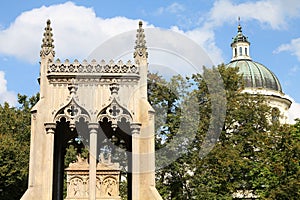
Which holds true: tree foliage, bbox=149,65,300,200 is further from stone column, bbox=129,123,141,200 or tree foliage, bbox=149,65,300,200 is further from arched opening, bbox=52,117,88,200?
stone column, bbox=129,123,141,200

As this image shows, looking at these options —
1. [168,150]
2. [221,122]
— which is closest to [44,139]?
[168,150]

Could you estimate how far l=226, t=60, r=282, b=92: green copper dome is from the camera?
54.5 metres

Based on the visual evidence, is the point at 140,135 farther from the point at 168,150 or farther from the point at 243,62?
the point at 243,62

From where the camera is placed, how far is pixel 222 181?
34.2 metres

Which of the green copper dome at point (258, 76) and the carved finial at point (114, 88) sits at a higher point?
the green copper dome at point (258, 76)

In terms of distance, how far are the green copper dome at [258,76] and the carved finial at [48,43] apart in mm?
37822

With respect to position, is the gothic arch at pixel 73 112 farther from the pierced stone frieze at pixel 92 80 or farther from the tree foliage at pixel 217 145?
the tree foliage at pixel 217 145

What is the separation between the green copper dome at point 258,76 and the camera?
54456 millimetres

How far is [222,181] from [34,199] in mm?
20129

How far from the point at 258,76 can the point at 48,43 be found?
4055cm

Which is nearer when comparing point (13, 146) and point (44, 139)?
point (44, 139)

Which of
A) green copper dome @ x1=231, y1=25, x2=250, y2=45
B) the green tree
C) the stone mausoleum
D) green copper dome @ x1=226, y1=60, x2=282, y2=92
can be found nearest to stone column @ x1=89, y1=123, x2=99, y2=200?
the stone mausoleum

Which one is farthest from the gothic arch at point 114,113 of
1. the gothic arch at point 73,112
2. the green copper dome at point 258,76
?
the green copper dome at point 258,76

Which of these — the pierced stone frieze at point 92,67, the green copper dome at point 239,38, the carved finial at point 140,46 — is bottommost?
the pierced stone frieze at point 92,67
